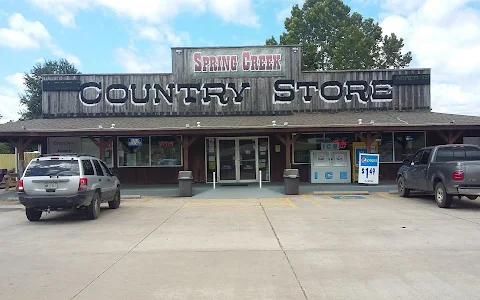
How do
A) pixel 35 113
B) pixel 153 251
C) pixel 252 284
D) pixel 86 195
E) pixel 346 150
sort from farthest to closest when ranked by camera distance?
pixel 35 113 < pixel 346 150 < pixel 86 195 < pixel 153 251 < pixel 252 284

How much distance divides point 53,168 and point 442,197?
1166 centimetres

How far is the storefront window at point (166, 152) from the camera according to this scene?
67.0 ft

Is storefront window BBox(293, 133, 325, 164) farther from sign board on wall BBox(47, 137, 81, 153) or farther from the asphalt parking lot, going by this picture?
sign board on wall BBox(47, 137, 81, 153)

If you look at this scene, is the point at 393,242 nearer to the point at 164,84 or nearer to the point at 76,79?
the point at 164,84

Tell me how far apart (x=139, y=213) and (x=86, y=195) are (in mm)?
2216

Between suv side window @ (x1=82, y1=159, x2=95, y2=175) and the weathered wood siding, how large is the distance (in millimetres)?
9228

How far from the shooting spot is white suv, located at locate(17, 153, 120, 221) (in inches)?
417

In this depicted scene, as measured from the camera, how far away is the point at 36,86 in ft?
144

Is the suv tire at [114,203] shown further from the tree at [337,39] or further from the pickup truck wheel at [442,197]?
the tree at [337,39]

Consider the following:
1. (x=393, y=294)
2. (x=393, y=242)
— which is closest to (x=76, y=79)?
(x=393, y=242)

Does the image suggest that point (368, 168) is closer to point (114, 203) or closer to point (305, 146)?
point (305, 146)

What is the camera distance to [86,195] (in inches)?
429

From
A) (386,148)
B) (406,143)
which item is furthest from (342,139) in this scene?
(406,143)

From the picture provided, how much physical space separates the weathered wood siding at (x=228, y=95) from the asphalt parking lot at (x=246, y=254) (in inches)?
350
